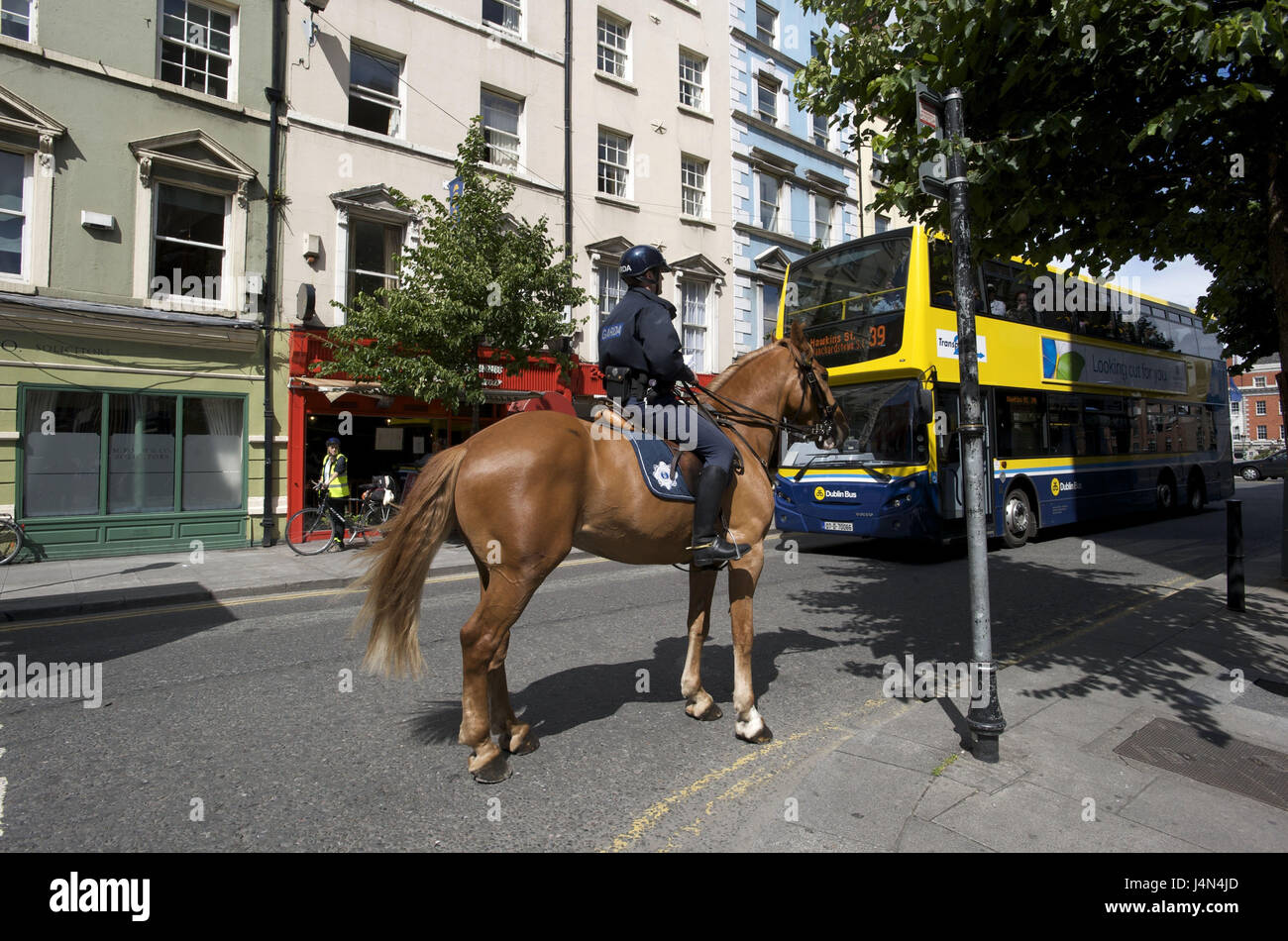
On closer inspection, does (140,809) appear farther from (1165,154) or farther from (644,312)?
(1165,154)

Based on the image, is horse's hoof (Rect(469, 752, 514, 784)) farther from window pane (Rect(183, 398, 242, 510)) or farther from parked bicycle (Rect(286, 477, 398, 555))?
window pane (Rect(183, 398, 242, 510))

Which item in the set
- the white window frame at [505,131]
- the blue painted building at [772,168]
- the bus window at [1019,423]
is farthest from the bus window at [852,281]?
the blue painted building at [772,168]

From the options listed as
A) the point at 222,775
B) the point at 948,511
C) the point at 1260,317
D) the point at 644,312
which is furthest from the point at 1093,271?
the point at 1260,317

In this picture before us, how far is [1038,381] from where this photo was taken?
40.8 feet

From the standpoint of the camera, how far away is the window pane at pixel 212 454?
12562mm

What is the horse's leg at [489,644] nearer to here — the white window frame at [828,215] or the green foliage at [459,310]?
the green foliage at [459,310]

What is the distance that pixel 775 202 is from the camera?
2266 cm

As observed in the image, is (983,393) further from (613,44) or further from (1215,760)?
(613,44)

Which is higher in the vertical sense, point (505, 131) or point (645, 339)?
point (505, 131)

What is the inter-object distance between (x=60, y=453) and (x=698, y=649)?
41.0 feet

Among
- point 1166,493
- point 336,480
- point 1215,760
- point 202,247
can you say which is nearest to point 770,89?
point 1166,493

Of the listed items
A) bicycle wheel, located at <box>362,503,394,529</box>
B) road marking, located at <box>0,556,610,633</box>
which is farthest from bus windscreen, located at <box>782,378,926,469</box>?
bicycle wheel, located at <box>362,503,394,529</box>

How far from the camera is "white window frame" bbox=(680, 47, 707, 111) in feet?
67.9

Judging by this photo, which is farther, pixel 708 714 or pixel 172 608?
pixel 172 608
